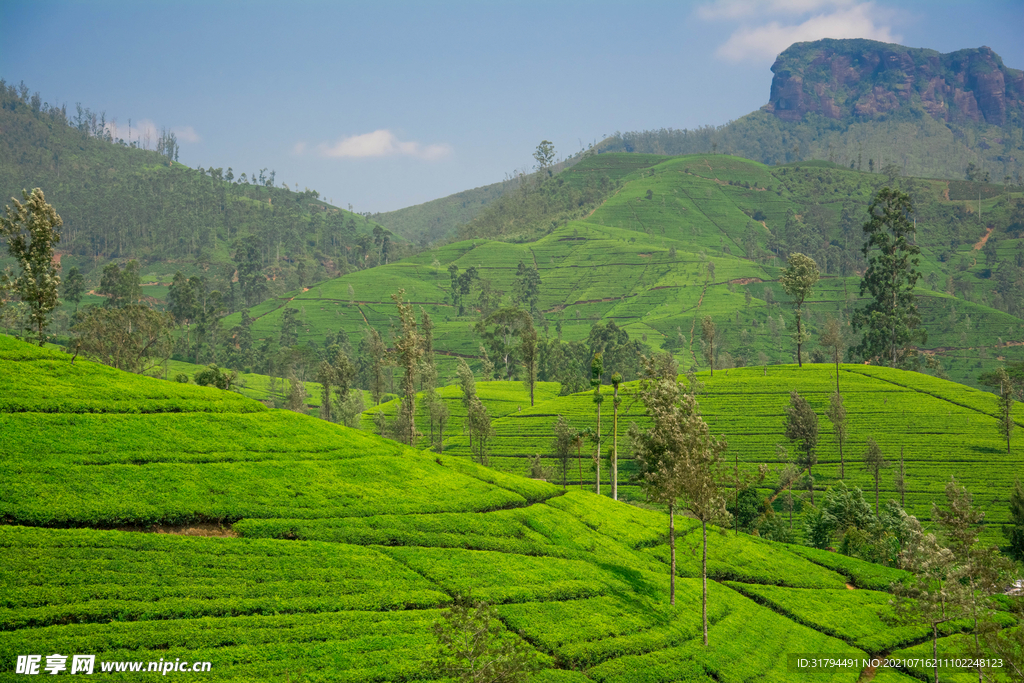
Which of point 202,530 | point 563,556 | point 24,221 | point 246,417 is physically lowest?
point 563,556

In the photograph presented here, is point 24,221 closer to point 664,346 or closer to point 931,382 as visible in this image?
point 931,382

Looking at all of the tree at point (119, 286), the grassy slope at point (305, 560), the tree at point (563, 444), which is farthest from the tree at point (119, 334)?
the grassy slope at point (305, 560)

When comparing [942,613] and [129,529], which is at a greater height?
[129,529]

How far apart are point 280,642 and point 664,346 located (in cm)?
16295

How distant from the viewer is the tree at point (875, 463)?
77812mm

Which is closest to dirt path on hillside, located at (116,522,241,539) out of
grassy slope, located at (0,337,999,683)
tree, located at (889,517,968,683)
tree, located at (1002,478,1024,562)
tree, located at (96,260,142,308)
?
grassy slope, located at (0,337,999,683)

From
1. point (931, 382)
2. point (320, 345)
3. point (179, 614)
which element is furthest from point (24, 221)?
point (320, 345)

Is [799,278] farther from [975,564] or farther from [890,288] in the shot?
[975,564]

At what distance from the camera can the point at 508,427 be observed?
10231 cm

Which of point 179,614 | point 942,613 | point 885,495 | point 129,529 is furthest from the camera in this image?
point 885,495

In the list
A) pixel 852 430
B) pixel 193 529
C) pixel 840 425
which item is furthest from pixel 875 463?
pixel 193 529

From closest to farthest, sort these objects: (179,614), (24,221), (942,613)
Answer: (179,614)
(942,613)
(24,221)

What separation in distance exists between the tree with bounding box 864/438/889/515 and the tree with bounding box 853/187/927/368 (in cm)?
5377

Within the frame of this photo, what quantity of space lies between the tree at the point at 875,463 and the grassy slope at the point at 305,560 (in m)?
35.1
